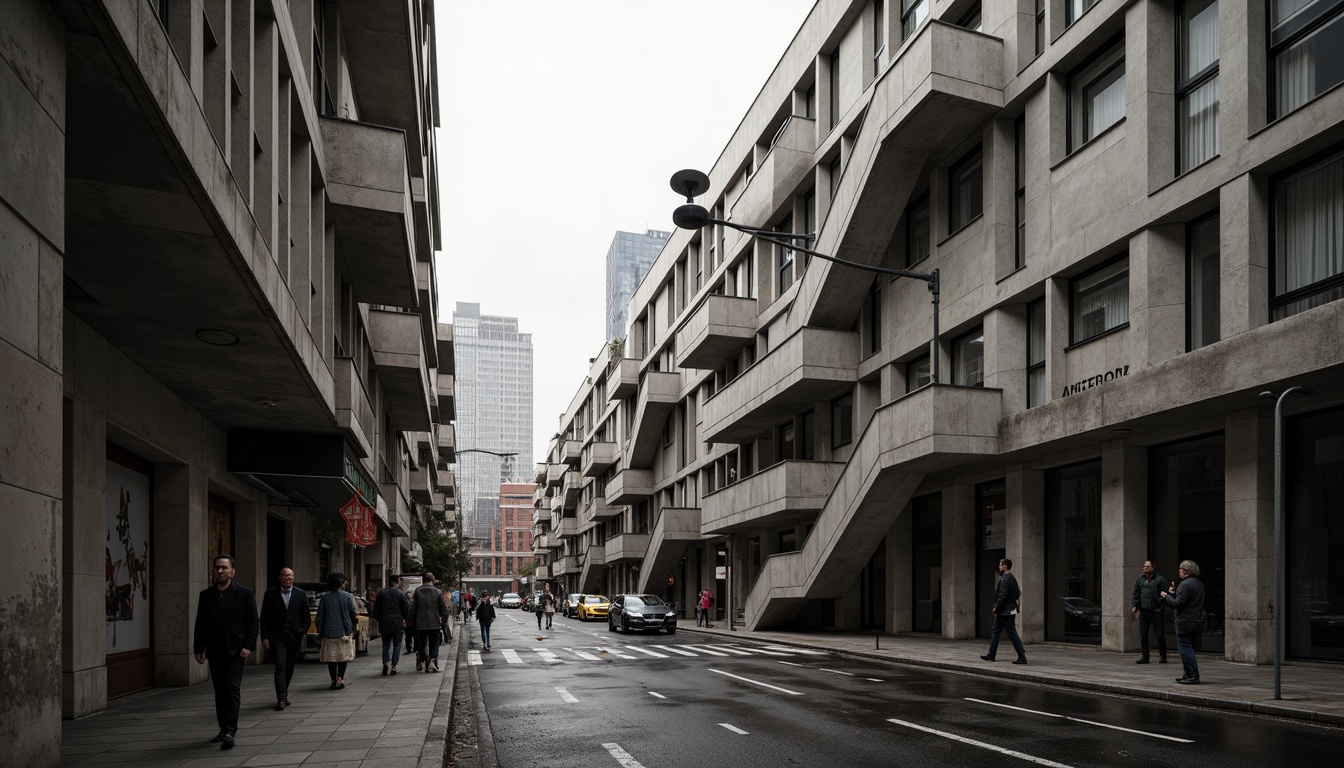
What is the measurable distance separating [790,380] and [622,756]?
22.4 metres

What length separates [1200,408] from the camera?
54.4 feet

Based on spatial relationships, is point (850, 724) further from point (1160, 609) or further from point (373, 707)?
point (1160, 609)

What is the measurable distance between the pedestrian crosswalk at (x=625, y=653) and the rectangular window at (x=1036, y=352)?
24.7 ft

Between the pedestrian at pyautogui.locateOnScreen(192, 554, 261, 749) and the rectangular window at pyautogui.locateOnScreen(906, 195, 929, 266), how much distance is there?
21.0 meters

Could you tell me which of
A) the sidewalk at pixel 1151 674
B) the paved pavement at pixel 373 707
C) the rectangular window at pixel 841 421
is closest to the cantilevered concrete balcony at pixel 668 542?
the rectangular window at pixel 841 421

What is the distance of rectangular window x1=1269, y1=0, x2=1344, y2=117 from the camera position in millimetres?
15344

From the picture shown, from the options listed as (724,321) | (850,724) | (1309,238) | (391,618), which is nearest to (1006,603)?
(1309,238)

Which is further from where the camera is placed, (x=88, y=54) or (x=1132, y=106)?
(x=1132, y=106)

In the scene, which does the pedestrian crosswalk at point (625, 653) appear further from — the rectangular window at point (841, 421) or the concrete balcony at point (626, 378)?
the concrete balcony at point (626, 378)

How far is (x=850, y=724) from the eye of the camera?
36.7ft

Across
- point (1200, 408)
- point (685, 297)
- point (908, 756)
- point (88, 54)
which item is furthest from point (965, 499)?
point (685, 297)

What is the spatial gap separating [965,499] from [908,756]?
18.1m

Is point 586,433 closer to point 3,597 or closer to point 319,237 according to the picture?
point 319,237

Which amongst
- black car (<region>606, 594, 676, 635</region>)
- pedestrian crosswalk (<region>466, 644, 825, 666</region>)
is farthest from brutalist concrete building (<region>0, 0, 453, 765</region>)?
black car (<region>606, 594, 676, 635</region>)
